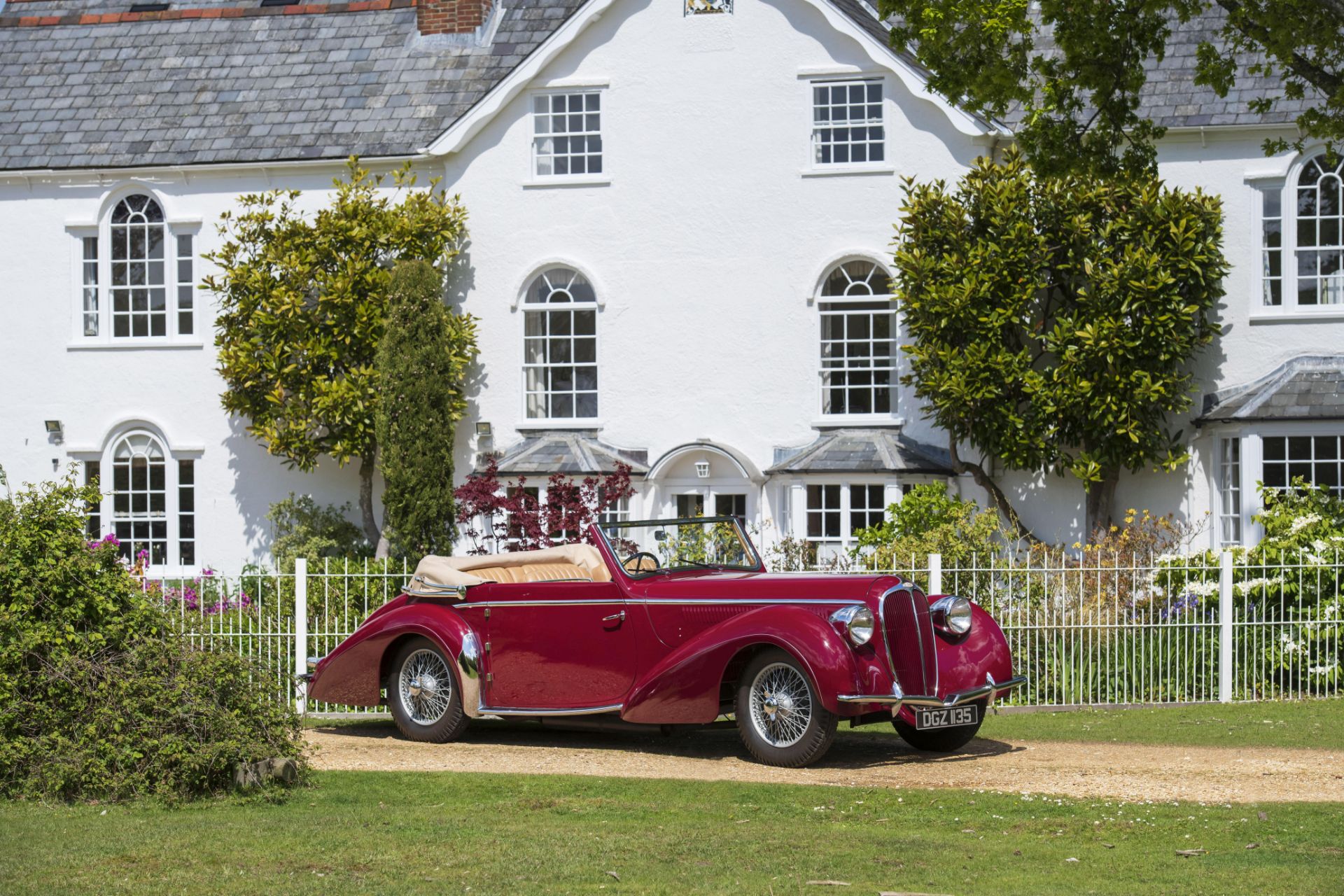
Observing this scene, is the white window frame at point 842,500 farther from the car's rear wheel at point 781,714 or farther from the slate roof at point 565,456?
the car's rear wheel at point 781,714

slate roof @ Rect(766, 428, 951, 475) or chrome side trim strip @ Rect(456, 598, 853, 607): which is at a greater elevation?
slate roof @ Rect(766, 428, 951, 475)

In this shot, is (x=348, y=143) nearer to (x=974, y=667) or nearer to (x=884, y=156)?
(x=884, y=156)

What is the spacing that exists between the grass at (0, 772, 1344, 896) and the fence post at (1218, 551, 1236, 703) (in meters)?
5.67

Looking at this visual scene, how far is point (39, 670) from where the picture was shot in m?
9.84

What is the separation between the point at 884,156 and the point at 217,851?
595 inches

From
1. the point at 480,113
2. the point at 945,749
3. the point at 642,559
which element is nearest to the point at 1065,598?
the point at 945,749

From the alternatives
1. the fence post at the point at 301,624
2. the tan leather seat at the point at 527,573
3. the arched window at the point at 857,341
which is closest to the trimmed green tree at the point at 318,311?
the arched window at the point at 857,341

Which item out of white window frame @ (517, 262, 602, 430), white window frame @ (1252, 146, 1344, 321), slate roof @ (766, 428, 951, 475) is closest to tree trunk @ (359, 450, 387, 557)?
white window frame @ (517, 262, 602, 430)

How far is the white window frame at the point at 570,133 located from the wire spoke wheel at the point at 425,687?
434 inches

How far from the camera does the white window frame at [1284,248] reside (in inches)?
781

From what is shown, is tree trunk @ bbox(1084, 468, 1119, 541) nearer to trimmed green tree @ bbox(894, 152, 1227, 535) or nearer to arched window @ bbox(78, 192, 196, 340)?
trimmed green tree @ bbox(894, 152, 1227, 535)

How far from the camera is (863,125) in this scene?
2086cm

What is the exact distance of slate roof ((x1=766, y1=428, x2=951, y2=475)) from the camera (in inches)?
787

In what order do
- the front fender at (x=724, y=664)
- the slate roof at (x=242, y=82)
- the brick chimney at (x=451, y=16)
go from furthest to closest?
the brick chimney at (x=451, y=16) < the slate roof at (x=242, y=82) < the front fender at (x=724, y=664)
